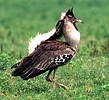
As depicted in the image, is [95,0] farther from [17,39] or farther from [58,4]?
[17,39]

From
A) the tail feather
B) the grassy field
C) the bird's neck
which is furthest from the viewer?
the bird's neck

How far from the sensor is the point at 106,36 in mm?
13219

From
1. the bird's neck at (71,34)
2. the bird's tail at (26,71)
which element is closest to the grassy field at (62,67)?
the bird's tail at (26,71)

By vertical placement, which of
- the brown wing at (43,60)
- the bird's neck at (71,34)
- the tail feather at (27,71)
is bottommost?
the tail feather at (27,71)

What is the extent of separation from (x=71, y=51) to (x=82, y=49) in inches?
132

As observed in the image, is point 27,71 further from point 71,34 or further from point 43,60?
point 71,34

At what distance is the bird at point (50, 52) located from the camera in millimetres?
6637

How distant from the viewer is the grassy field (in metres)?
6.73

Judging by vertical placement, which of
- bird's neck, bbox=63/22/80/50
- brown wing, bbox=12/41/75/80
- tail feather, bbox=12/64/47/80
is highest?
bird's neck, bbox=63/22/80/50

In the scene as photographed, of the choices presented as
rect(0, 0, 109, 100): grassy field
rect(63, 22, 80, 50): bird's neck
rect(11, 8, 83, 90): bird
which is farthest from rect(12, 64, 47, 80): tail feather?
rect(63, 22, 80, 50): bird's neck

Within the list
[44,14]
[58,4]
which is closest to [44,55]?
[44,14]

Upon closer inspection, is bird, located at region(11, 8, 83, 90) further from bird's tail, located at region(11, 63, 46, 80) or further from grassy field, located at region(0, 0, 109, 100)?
grassy field, located at region(0, 0, 109, 100)

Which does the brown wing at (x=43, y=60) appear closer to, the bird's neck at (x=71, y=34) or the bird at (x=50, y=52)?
the bird at (x=50, y=52)

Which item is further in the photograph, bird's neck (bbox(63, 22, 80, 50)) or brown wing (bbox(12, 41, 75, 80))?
bird's neck (bbox(63, 22, 80, 50))
